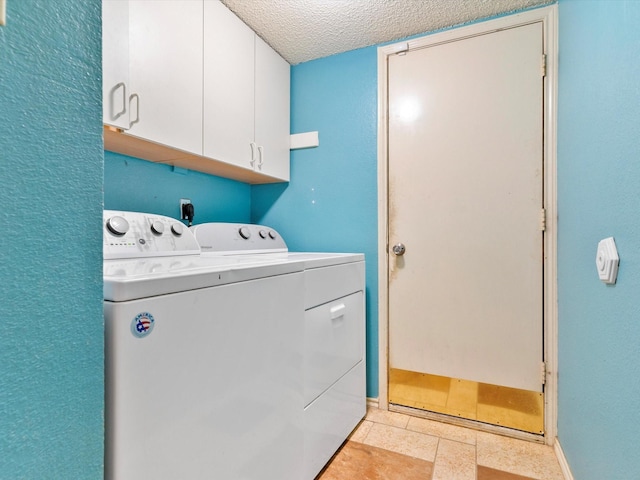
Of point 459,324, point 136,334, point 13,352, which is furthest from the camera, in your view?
point 459,324

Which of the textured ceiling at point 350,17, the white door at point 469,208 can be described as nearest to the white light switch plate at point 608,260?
the white door at point 469,208

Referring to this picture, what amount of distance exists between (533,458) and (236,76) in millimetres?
2322

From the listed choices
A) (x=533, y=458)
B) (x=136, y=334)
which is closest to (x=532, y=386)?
(x=533, y=458)

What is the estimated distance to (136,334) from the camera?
677 millimetres

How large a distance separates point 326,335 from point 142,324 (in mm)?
883

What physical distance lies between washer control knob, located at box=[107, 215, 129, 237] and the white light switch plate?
61.4 inches

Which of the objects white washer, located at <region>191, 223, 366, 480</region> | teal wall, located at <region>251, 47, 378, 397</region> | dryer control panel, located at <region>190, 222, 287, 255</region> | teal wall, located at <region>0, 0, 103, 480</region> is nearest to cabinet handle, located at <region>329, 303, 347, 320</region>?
white washer, located at <region>191, 223, 366, 480</region>

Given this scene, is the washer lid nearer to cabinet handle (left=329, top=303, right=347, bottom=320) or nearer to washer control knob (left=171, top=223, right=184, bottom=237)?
cabinet handle (left=329, top=303, right=347, bottom=320)

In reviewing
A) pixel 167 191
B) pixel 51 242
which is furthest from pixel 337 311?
pixel 51 242

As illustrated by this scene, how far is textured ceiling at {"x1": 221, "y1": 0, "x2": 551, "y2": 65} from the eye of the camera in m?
1.68

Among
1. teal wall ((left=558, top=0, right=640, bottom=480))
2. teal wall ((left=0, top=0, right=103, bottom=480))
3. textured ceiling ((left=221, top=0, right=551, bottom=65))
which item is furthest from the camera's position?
textured ceiling ((left=221, top=0, right=551, bottom=65))

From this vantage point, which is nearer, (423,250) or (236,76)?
(236,76)

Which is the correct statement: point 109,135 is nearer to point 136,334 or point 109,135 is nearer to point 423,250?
point 136,334

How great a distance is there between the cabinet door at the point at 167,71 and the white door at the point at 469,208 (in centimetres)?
109
